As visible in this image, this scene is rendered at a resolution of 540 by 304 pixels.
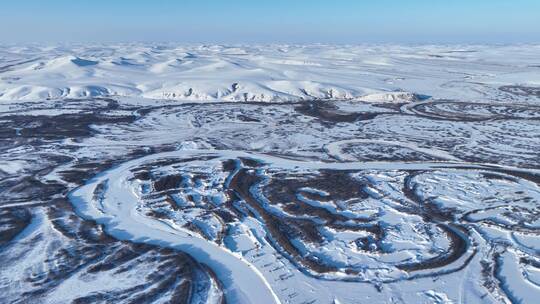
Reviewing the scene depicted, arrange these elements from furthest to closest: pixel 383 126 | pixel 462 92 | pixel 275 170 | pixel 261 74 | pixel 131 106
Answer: pixel 261 74, pixel 462 92, pixel 131 106, pixel 383 126, pixel 275 170

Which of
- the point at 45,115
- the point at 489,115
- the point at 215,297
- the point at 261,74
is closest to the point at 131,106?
the point at 45,115

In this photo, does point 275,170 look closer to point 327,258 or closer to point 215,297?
point 327,258

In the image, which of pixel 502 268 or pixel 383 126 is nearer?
pixel 502 268

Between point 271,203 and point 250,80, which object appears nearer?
point 271,203

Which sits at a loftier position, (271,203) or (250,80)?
(250,80)

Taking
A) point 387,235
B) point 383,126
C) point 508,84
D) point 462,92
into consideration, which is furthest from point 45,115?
point 508,84

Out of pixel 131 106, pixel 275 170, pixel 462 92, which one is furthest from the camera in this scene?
pixel 462 92

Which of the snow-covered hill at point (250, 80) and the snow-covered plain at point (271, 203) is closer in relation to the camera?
the snow-covered plain at point (271, 203)

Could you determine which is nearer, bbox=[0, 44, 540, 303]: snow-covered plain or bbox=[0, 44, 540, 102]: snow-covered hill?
bbox=[0, 44, 540, 303]: snow-covered plain
